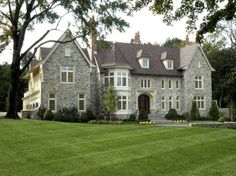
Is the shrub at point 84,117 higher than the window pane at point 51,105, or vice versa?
the window pane at point 51,105

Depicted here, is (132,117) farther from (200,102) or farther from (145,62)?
(200,102)

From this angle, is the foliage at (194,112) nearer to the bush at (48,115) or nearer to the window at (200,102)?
the window at (200,102)

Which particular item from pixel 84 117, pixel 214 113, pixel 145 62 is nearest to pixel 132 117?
pixel 84 117

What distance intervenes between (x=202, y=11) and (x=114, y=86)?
97.2ft

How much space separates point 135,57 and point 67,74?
32.6 feet

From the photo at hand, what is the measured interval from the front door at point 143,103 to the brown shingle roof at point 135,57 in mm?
2797

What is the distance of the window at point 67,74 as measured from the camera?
35438mm

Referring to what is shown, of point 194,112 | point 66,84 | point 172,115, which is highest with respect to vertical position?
point 66,84

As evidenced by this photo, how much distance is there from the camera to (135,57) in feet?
139

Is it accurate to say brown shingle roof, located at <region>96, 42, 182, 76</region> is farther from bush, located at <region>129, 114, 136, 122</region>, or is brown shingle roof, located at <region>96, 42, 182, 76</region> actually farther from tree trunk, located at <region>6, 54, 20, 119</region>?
tree trunk, located at <region>6, 54, 20, 119</region>

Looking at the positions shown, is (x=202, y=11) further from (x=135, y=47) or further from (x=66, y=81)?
(x=135, y=47)

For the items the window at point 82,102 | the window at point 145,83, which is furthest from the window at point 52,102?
the window at point 145,83

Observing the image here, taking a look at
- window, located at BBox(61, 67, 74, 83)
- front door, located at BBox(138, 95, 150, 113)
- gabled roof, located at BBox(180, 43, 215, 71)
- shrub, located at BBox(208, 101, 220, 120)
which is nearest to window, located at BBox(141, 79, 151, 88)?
front door, located at BBox(138, 95, 150, 113)

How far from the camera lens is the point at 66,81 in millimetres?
35500
